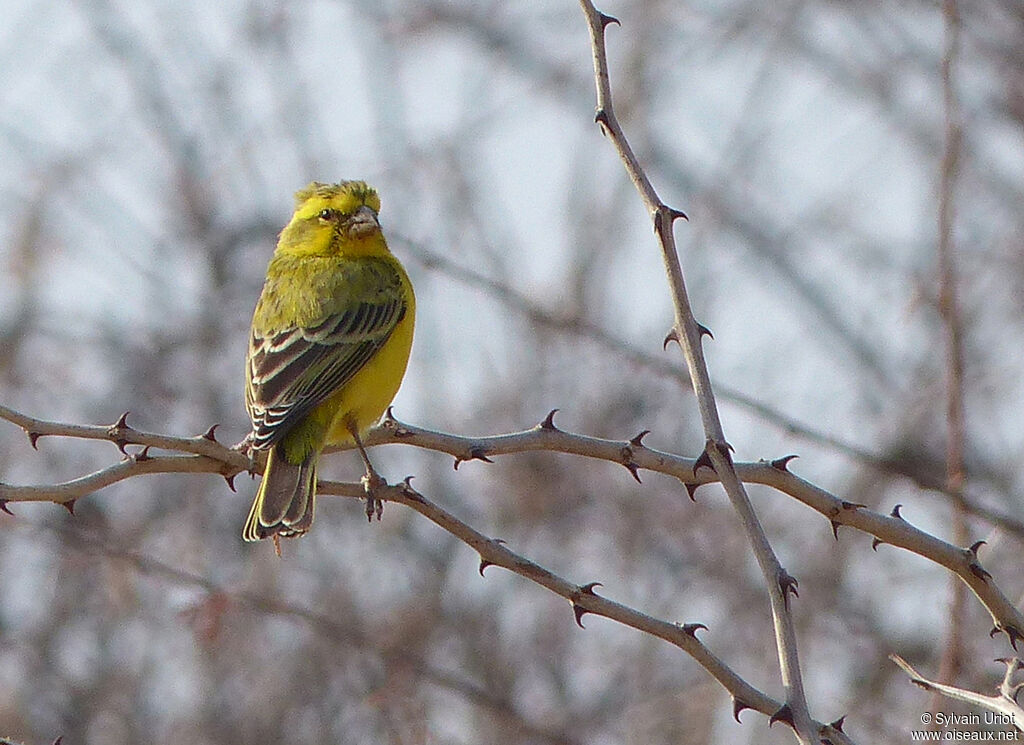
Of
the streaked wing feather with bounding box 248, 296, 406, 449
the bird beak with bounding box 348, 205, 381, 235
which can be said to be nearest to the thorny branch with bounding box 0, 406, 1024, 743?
the streaked wing feather with bounding box 248, 296, 406, 449

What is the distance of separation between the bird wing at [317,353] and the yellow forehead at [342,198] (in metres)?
0.54

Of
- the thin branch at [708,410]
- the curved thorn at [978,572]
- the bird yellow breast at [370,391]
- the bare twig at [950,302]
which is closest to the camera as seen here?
the thin branch at [708,410]

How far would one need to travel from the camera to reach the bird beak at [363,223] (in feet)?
23.9

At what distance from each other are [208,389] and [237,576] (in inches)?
57.2

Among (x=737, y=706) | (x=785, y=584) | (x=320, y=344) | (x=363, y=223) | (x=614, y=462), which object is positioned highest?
(x=363, y=223)

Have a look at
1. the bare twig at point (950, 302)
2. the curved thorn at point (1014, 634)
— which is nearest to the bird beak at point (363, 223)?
the bare twig at point (950, 302)

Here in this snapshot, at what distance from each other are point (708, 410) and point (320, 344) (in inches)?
138

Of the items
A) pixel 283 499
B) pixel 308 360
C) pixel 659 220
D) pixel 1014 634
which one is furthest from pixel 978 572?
pixel 308 360

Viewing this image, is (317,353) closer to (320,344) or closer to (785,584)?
(320,344)

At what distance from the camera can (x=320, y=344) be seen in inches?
251

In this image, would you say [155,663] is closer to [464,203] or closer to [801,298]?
[464,203]

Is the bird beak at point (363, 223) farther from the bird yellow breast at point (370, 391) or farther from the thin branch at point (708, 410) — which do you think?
the thin branch at point (708, 410)

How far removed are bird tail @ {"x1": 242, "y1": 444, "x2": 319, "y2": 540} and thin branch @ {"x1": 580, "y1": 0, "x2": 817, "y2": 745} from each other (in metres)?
2.34

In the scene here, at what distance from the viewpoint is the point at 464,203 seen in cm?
1234
